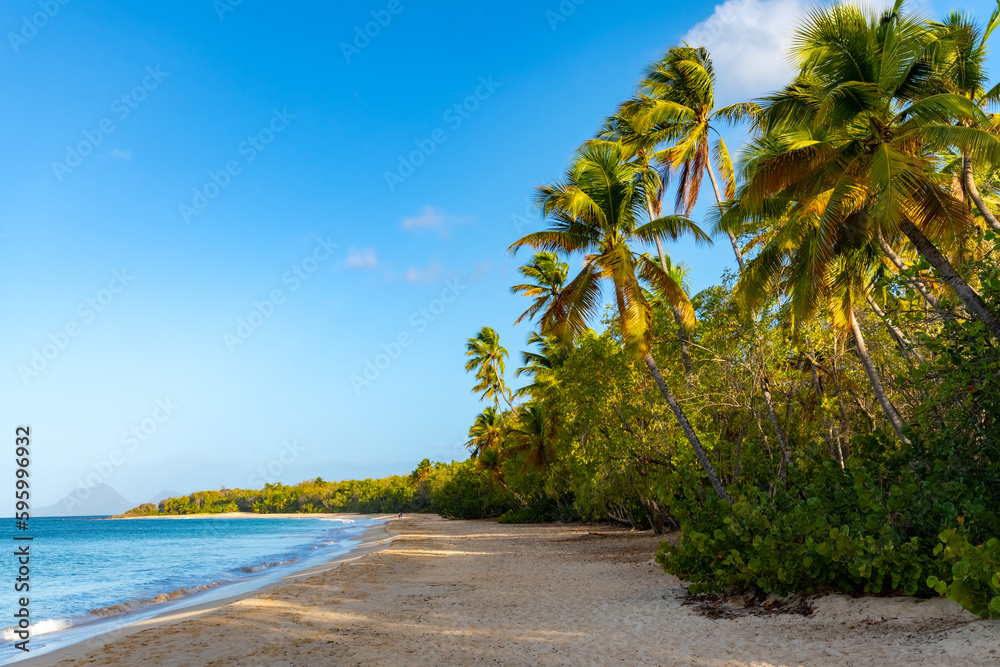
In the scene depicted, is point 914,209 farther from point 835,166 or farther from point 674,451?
point 674,451

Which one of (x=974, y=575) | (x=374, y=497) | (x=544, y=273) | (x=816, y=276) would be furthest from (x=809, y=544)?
(x=374, y=497)

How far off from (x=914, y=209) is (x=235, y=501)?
547 feet

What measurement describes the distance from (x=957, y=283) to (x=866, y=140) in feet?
9.92

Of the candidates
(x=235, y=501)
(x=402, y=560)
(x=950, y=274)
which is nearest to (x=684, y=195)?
(x=950, y=274)

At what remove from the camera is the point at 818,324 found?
40.6 ft

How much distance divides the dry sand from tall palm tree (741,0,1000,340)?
4446 mm

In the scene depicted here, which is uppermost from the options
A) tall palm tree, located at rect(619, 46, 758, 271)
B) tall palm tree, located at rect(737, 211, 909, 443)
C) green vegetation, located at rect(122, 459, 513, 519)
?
tall palm tree, located at rect(619, 46, 758, 271)

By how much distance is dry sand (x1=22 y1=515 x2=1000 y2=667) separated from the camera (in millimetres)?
5598

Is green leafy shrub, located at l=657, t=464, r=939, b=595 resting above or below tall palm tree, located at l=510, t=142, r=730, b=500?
below

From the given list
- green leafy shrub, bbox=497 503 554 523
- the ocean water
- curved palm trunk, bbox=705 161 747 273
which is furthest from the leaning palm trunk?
green leafy shrub, bbox=497 503 554 523

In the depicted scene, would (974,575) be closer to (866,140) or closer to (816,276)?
(816,276)

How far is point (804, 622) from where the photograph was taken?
668 centimetres

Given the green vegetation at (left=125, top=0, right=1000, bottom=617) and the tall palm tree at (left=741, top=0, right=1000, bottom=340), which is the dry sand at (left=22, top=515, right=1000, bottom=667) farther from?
the tall palm tree at (left=741, top=0, right=1000, bottom=340)

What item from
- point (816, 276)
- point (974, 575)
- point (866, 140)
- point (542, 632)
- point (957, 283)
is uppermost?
point (866, 140)
